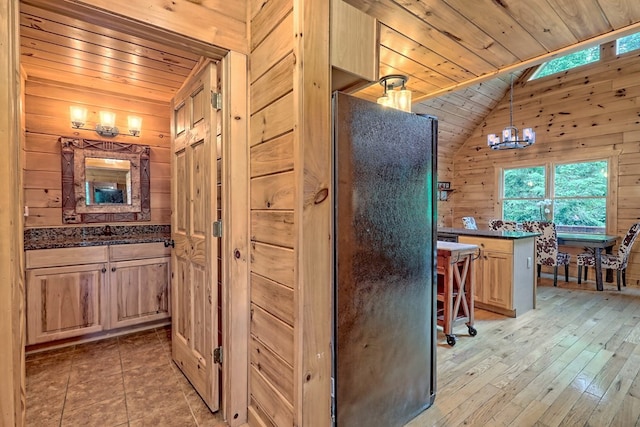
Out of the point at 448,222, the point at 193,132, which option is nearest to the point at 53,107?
the point at 193,132

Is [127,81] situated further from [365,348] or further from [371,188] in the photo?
[365,348]

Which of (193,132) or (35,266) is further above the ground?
(193,132)

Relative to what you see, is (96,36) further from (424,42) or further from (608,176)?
(608,176)

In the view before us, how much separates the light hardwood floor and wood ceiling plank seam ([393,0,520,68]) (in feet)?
7.85

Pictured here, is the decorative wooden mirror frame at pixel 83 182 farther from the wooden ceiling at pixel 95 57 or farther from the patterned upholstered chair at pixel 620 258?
the patterned upholstered chair at pixel 620 258

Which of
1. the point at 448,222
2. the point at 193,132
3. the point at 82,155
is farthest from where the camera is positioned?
the point at 448,222

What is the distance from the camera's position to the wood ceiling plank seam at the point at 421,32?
1.93m

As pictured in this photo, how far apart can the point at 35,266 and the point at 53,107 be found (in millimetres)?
1493

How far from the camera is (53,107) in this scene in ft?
9.44

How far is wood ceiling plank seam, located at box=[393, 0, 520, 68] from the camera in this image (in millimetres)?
1921

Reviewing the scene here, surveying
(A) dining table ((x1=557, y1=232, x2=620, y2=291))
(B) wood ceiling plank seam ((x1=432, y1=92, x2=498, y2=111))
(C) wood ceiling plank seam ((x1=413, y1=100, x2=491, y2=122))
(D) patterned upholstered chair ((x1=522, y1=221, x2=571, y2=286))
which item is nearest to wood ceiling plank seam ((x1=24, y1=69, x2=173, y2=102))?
(C) wood ceiling plank seam ((x1=413, y1=100, x2=491, y2=122))

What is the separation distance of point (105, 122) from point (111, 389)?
241 cm

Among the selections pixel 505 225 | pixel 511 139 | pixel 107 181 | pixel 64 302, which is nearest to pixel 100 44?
pixel 107 181

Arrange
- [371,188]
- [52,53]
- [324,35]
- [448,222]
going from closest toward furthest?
[324,35], [371,188], [52,53], [448,222]
